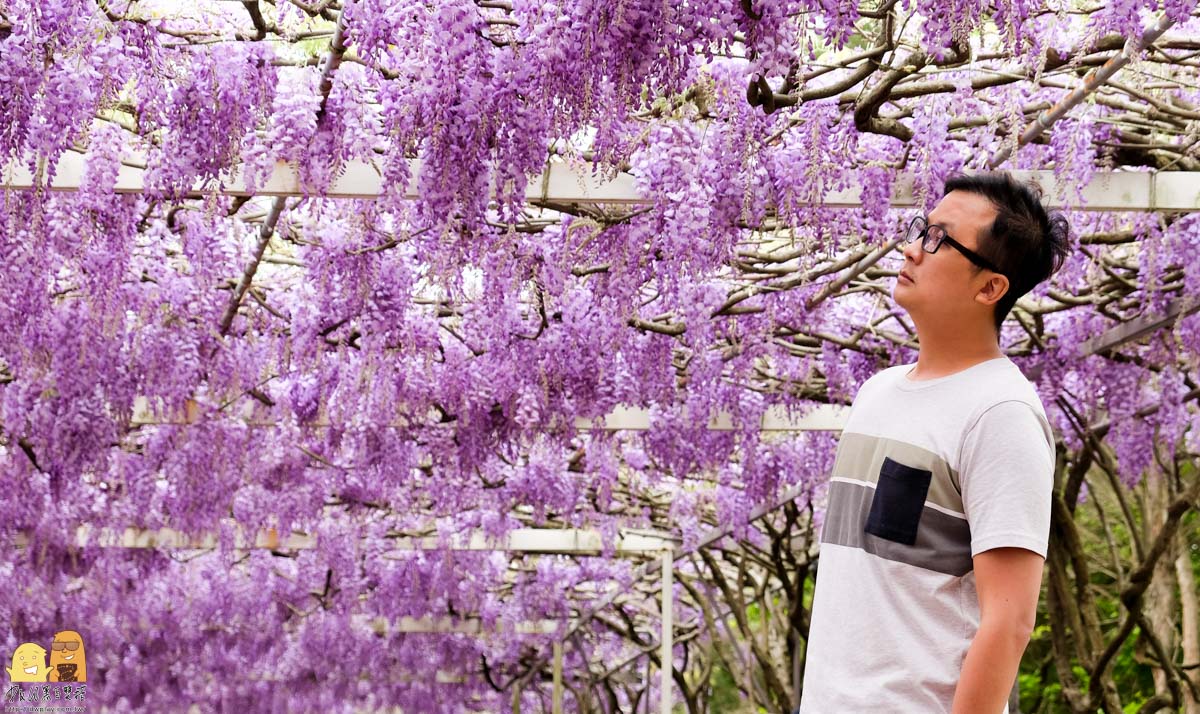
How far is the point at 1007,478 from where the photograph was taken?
1996 mm

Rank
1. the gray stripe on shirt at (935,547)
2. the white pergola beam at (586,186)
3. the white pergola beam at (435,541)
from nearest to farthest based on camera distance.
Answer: the gray stripe on shirt at (935,547)
the white pergola beam at (586,186)
the white pergola beam at (435,541)

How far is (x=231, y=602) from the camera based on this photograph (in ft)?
55.1

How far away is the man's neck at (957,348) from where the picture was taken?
2182mm

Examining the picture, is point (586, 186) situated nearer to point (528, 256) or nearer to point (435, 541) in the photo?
point (528, 256)

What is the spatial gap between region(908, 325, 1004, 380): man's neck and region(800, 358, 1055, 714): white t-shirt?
0.09 ft

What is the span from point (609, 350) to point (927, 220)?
5918mm

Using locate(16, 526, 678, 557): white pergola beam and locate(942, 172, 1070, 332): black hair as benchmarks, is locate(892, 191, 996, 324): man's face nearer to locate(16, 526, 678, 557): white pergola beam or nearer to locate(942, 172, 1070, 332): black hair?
locate(942, 172, 1070, 332): black hair

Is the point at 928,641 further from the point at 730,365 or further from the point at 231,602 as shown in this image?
the point at 231,602

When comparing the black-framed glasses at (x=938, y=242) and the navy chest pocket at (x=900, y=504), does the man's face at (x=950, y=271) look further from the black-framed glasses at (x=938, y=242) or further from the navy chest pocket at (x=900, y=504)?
the navy chest pocket at (x=900, y=504)

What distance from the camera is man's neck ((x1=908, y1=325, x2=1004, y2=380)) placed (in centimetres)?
218

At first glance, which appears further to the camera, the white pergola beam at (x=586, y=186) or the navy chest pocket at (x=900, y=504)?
the white pergola beam at (x=586, y=186)

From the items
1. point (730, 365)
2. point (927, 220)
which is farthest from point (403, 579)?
point (927, 220)
